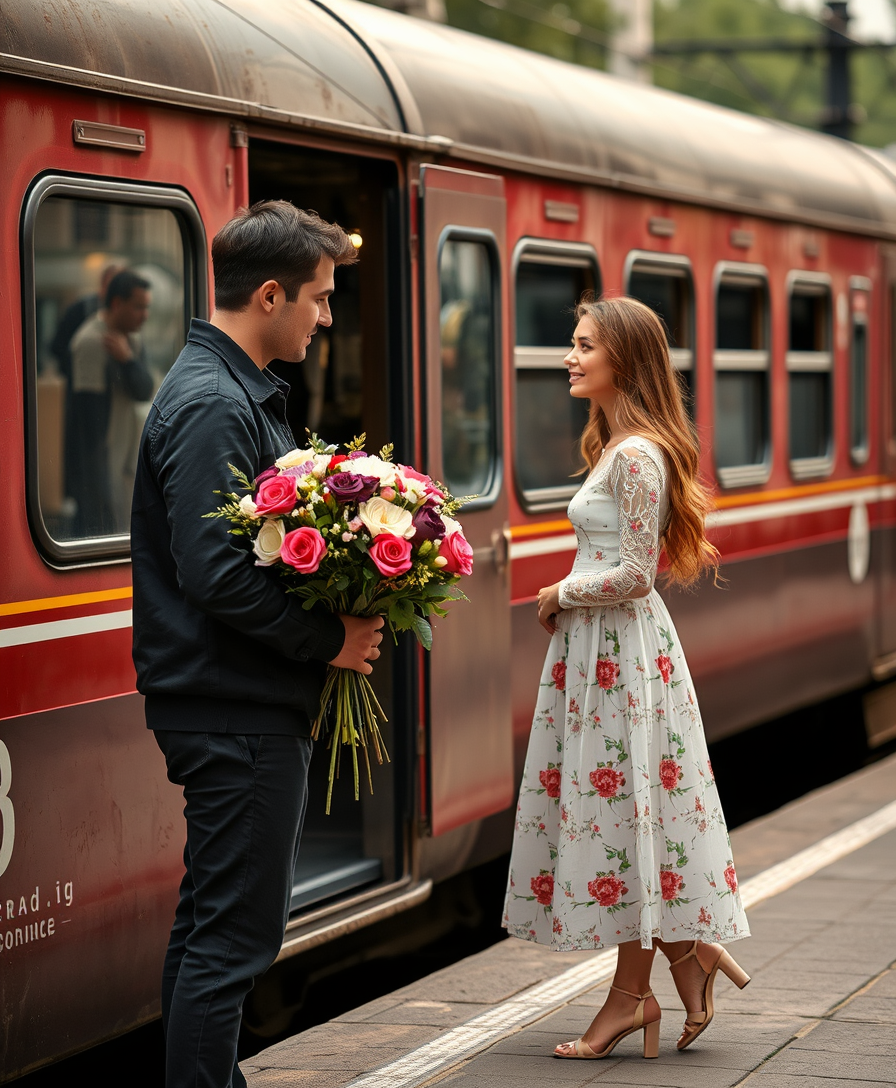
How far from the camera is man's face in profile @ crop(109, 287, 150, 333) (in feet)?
14.3

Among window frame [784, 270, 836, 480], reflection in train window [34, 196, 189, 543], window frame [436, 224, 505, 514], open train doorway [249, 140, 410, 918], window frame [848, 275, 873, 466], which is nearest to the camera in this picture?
reflection in train window [34, 196, 189, 543]

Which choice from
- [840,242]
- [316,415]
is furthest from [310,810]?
[840,242]

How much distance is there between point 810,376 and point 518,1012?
527 centimetres

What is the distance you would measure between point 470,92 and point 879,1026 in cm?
334

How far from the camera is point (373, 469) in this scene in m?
3.41

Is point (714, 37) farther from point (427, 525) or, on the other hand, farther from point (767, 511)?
point (427, 525)

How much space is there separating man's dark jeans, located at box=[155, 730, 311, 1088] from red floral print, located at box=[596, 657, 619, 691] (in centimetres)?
121

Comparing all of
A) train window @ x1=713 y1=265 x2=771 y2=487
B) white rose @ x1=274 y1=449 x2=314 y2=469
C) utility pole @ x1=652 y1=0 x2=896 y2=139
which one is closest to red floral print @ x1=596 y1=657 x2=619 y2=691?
white rose @ x1=274 y1=449 x2=314 y2=469

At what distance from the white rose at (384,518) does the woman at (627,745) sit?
1.07 m

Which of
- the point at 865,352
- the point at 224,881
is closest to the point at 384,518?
the point at 224,881

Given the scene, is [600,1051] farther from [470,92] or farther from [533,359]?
[470,92]

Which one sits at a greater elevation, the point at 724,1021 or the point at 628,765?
the point at 628,765

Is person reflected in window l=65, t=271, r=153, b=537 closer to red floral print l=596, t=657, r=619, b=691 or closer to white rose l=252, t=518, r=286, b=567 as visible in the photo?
white rose l=252, t=518, r=286, b=567

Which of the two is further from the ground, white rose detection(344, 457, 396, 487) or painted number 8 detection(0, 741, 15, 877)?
white rose detection(344, 457, 396, 487)
